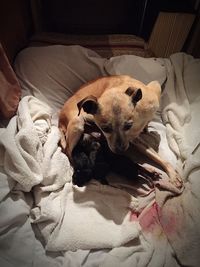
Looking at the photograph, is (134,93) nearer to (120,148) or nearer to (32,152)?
(120,148)

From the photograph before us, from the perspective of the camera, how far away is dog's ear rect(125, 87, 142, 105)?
1673mm

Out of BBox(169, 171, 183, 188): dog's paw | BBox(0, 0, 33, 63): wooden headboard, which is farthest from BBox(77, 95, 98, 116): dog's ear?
BBox(0, 0, 33, 63): wooden headboard

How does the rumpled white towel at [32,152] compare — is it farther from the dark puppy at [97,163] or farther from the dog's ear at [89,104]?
the dog's ear at [89,104]

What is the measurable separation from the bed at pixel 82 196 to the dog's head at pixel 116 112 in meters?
0.26

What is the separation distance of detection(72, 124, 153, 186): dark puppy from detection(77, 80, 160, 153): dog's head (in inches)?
3.4

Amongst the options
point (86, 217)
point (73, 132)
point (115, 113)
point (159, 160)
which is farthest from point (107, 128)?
point (86, 217)

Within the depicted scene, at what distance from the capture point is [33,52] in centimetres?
216

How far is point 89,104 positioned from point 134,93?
→ 0.85 feet

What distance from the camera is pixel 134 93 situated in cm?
168

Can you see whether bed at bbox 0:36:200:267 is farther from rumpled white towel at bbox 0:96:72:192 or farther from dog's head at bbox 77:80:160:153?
dog's head at bbox 77:80:160:153

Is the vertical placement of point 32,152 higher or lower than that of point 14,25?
lower

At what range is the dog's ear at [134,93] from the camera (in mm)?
1673

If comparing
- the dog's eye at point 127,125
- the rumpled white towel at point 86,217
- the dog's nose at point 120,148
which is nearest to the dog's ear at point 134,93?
the dog's eye at point 127,125

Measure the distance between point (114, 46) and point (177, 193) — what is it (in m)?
1.33
